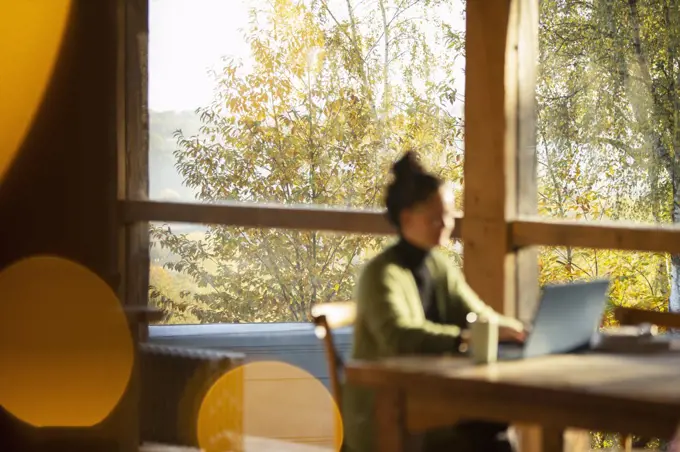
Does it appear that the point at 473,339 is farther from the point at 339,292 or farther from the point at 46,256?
the point at 339,292

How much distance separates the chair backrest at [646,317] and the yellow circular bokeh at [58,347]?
5.54 feet

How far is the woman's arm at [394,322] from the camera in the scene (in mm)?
2629

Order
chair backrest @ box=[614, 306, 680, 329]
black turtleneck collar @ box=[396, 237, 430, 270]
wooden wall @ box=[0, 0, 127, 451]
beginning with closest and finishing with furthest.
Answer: black turtleneck collar @ box=[396, 237, 430, 270] < chair backrest @ box=[614, 306, 680, 329] < wooden wall @ box=[0, 0, 127, 451]

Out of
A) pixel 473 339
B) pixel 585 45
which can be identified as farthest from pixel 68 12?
pixel 585 45

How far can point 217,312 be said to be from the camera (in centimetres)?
805

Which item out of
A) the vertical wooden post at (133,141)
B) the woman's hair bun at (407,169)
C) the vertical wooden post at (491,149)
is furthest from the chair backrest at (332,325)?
the vertical wooden post at (133,141)

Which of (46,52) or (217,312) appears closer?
(46,52)

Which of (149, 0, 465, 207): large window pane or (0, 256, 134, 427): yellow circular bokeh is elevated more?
(149, 0, 465, 207): large window pane

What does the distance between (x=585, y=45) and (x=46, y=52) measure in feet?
16.6

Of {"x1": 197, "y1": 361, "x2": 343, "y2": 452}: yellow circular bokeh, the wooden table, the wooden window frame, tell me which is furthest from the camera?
{"x1": 197, "y1": 361, "x2": 343, "y2": 452}: yellow circular bokeh

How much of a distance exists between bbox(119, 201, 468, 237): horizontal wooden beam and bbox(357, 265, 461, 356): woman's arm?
1.01 metres

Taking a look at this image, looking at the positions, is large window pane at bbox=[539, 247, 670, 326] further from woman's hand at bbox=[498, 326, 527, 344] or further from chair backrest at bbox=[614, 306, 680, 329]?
woman's hand at bbox=[498, 326, 527, 344]

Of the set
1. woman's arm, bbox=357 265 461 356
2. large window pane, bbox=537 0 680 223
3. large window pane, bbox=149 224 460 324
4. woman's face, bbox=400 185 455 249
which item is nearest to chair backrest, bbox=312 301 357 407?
woman's arm, bbox=357 265 461 356

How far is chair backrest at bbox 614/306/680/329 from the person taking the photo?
315 centimetres
